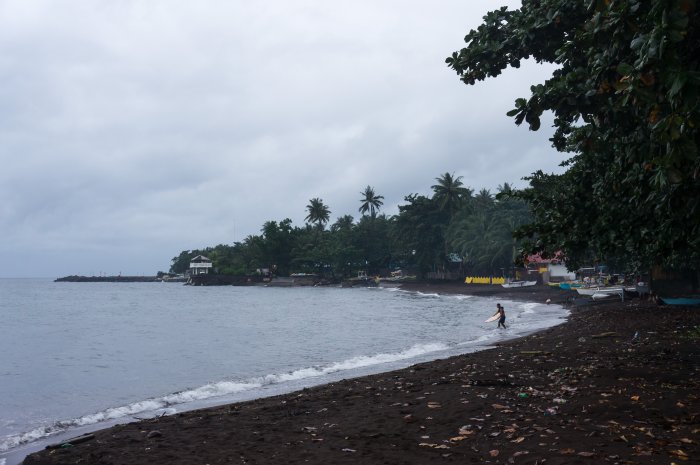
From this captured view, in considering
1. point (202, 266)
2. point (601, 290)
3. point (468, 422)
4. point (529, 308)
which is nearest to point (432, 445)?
point (468, 422)

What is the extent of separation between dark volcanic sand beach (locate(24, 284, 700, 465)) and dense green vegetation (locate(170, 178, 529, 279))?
67377 mm

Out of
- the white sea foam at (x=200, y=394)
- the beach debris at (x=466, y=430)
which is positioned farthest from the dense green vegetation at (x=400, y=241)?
the beach debris at (x=466, y=430)

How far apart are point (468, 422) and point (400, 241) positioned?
98279mm

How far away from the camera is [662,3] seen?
4.22 metres

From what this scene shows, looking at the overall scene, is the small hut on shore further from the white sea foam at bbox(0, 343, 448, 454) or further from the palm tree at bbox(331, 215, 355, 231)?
the white sea foam at bbox(0, 343, 448, 454)

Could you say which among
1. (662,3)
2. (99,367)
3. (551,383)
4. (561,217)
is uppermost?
(662,3)

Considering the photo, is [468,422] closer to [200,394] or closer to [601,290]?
[200,394]

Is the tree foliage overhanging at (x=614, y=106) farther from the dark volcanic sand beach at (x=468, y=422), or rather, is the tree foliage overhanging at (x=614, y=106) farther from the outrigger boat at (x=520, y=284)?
the outrigger boat at (x=520, y=284)

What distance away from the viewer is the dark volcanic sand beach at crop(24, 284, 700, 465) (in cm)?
704

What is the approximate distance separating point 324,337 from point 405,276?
296ft

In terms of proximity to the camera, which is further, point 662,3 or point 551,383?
point 551,383

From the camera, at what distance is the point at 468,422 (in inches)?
341

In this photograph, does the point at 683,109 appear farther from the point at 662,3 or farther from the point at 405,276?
the point at 405,276

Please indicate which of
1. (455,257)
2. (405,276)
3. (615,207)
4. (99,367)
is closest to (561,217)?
A: (615,207)
